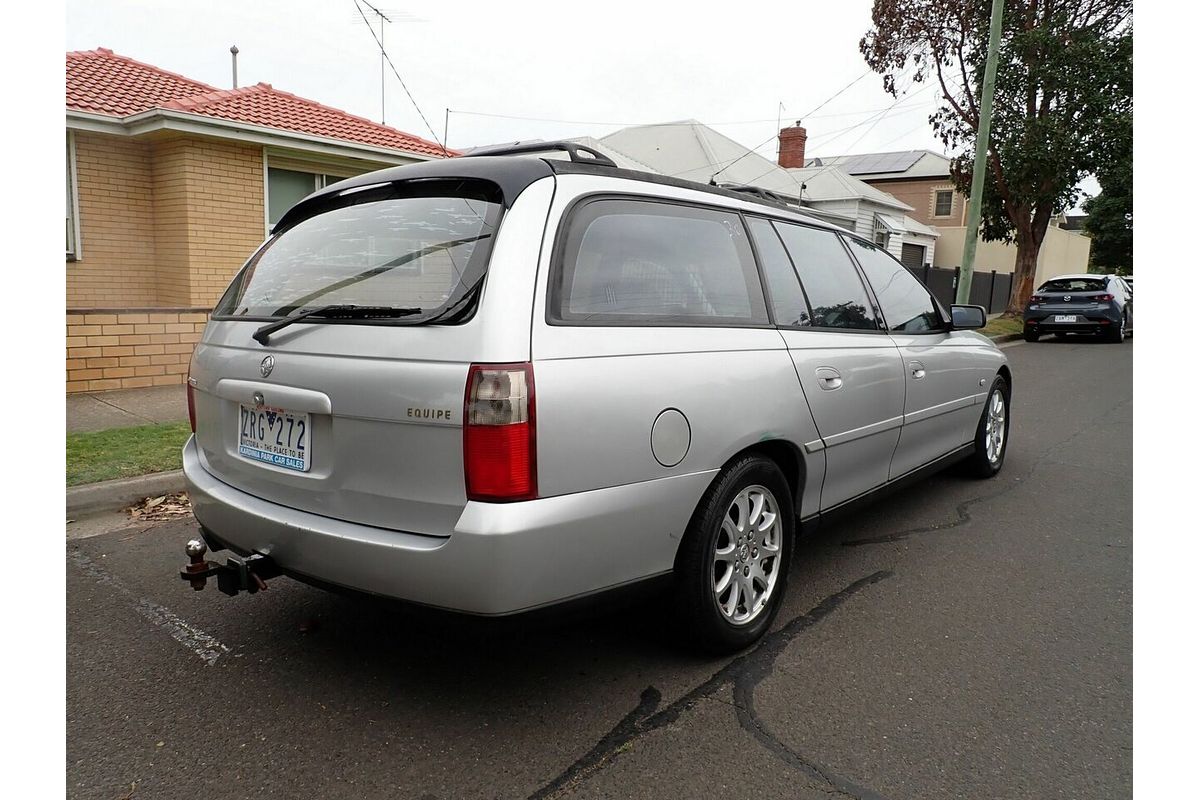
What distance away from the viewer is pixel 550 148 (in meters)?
3.21

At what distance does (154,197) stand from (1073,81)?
17881 millimetres

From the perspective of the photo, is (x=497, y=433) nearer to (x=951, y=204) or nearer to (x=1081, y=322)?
(x=1081, y=322)

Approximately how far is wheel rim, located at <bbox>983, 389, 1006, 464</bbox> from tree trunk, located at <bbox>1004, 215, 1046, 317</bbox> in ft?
52.5

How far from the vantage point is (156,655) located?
316 centimetres

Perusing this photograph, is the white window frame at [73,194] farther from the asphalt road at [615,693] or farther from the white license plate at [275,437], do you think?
the white license plate at [275,437]

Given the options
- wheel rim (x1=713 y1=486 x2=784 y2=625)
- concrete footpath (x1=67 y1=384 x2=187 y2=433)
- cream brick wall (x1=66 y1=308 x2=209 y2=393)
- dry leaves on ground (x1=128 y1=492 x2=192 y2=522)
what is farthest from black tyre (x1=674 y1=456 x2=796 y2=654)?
cream brick wall (x1=66 y1=308 x2=209 y2=393)

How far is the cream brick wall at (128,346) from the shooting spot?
312 inches

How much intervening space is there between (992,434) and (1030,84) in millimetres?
16288

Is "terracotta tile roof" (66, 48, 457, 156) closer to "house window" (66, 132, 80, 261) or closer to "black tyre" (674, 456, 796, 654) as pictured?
"house window" (66, 132, 80, 261)

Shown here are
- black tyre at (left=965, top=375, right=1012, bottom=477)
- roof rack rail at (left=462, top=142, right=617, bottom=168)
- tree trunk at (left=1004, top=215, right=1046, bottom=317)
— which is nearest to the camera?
roof rack rail at (left=462, top=142, right=617, bottom=168)

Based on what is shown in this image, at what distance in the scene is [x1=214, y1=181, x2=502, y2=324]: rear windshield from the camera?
8.47 feet

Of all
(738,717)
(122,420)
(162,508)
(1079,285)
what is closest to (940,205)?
(1079,285)

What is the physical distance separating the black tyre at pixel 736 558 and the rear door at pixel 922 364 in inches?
50.0

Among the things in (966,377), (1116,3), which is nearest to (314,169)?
(966,377)
